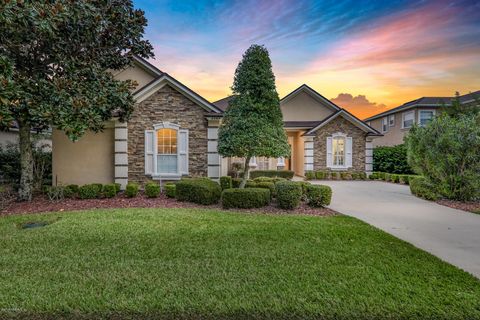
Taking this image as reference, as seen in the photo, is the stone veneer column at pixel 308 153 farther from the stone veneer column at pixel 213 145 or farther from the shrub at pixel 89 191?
the shrub at pixel 89 191

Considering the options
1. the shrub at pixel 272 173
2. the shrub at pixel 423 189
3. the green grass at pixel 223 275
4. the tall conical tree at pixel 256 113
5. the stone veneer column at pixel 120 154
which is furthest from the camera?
the shrub at pixel 272 173

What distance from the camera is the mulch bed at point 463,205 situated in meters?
8.75

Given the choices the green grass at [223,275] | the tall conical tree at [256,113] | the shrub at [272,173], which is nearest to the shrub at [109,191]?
the green grass at [223,275]

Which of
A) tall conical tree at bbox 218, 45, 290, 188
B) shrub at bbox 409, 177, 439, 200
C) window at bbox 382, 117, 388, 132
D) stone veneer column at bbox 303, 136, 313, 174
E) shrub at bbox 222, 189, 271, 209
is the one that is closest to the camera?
shrub at bbox 222, 189, 271, 209

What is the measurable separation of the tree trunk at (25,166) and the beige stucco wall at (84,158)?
2327 millimetres

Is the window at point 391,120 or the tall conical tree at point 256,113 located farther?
the window at point 391,120

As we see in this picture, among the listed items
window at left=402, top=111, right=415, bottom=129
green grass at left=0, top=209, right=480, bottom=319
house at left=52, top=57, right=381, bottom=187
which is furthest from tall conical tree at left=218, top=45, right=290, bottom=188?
window at left=402, top=111, right=415, bottom=129

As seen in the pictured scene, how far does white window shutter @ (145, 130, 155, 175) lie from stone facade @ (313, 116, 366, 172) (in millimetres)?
11548

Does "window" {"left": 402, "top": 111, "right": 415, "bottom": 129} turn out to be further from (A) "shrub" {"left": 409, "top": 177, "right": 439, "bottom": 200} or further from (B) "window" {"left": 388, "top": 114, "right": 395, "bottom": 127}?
(A) "shrub" {"left": 409, "top": 177, "right": 439, "bottom": 200}

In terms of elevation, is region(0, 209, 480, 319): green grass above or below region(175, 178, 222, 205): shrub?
below

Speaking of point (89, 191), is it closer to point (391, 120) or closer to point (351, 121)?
point (351, 121)

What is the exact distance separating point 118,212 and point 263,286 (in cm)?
595

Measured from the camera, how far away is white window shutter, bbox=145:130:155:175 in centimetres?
1186

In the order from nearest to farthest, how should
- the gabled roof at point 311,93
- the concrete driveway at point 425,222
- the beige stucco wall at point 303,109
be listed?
the concrete driveway at point 425,222
the gabled roof at point 311,93
the beige stucco wall at point 303,109
